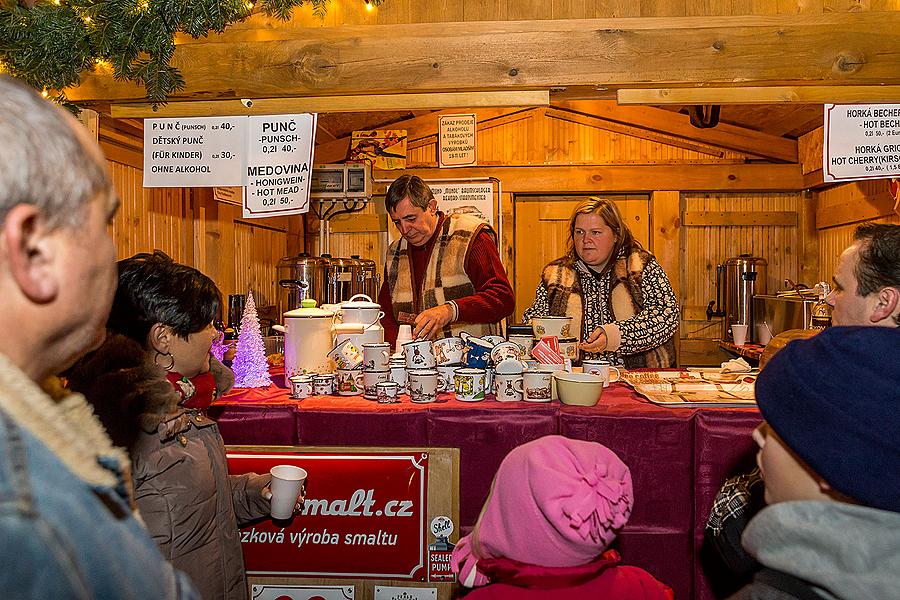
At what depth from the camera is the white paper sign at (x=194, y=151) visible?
2.97m

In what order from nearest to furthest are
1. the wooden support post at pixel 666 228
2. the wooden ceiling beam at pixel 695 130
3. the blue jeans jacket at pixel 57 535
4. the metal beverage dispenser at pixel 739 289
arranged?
the blue jeans jacket at pixel 57 535 → the metal beverage dispenser at pixel 739 289 → the wooden ceiling beam at pixel 695 130 → the wooden support post at pixel 666 228

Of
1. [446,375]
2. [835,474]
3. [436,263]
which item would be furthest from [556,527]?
[436,263]

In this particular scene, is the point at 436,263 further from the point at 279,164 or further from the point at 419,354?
the point at 419,354

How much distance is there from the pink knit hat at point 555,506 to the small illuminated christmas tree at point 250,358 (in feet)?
4.96

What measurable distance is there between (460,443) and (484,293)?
3.72ft

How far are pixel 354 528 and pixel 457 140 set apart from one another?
13.9ft

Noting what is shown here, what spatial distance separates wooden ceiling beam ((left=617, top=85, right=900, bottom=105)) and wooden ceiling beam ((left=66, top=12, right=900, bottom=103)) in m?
0.04

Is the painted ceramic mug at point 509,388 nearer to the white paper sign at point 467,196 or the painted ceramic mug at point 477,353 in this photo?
the painted ceramic mug at point 477,353

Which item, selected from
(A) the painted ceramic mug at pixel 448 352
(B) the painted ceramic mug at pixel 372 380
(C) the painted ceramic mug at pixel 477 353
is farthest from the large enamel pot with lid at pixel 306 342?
(C) the painted ceramic mug at pixel 477 353

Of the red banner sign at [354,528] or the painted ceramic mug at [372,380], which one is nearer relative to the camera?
the red banner sign at [354,528]

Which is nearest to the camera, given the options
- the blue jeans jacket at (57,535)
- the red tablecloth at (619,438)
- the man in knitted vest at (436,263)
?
the blue jeans jacket at (57,535)

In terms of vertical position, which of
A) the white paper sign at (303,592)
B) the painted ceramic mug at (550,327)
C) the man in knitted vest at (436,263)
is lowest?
the white paper sign at (303,592)

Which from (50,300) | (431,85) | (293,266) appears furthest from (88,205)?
(293,266)

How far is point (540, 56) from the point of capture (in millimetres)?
2994
